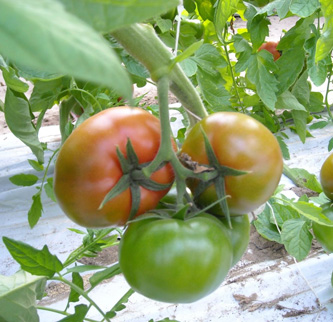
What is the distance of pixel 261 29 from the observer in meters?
1.17

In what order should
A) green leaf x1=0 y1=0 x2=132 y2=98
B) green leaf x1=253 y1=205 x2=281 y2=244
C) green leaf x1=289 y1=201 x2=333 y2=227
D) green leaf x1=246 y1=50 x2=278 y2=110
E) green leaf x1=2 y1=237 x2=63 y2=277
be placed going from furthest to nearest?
green leaf x1=253 y1=205 x2=281 y2=244 < green leaf x1=246 y1=50 x2=278 y2=110 < green leaf x1=289 y1=201 x2=333 y2=227 < green leaf x1=2 y1=237 x2=63 y2=277 < green leaf x1=0 y1=0 x2=132 y2=98

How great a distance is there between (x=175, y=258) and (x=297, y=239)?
65 cm

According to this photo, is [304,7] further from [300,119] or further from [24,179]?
[24,179]

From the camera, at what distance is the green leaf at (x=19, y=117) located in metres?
0.74

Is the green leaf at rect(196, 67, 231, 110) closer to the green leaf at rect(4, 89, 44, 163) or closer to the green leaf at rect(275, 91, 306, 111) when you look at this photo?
the green leaf at rect(4, 89, 44, 163)

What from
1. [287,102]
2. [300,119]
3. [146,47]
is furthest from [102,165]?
[300,119]

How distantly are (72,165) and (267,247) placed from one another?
104 cm

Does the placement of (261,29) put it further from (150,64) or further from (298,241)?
(150,64)

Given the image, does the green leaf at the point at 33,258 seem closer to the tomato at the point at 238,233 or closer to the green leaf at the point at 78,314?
the green leaf at the point at 78,314

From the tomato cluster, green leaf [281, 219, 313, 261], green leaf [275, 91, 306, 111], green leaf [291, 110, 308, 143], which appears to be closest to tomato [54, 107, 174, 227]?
the tomato cluster

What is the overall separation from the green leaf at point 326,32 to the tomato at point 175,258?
0.51 meters

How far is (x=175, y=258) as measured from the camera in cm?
41

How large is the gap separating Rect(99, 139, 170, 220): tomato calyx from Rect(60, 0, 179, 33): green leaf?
24 cm

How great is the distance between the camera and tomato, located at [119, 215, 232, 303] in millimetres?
410
